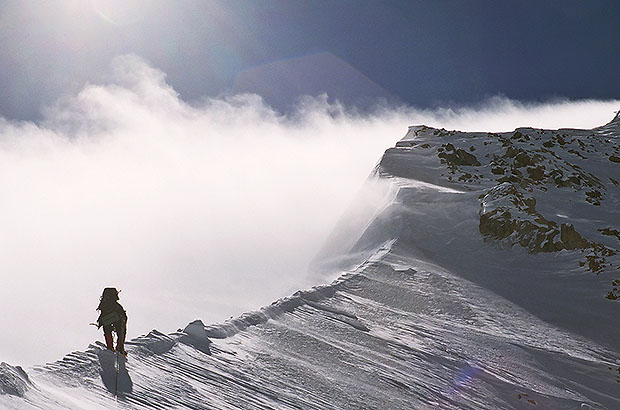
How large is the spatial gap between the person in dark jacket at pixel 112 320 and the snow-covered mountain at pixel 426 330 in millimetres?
260

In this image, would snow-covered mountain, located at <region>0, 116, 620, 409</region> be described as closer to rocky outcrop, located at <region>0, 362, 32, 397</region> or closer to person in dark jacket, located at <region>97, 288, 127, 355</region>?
rocky outcrop, located at <region>0, 362, 32, 397</region>

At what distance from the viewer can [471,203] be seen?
2767cm

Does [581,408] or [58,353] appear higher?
[581,408]

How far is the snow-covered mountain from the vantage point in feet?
32.0

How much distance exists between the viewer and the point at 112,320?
404 inches

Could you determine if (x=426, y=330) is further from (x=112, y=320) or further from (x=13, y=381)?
(x=13, y=381)

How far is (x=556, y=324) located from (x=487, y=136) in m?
30.1

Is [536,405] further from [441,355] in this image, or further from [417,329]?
[417,329]

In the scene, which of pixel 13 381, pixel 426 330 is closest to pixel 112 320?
pixel 13 381

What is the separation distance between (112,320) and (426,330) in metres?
8.86

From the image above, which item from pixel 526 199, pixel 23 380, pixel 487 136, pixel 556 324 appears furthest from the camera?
pixel 487 136

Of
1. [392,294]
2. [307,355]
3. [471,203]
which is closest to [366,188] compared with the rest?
[471,203]

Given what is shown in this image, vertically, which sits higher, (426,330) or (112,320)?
(426,330)

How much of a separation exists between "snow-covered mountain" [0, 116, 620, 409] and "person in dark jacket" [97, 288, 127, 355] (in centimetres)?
26
